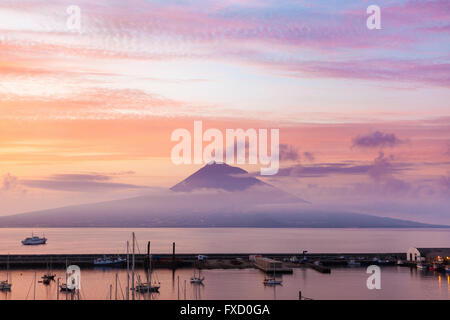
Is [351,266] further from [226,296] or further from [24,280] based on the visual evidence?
[24,280]

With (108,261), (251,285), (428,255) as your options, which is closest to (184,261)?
(108,261)

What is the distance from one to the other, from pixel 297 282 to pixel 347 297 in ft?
25.0

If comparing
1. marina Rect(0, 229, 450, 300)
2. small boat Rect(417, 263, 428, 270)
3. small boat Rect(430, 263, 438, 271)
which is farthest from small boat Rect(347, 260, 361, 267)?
small boat Rect(430, 263, 438, 271)

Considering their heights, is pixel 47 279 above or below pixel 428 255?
below

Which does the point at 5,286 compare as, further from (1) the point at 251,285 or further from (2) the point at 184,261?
(2) the point at 184,261

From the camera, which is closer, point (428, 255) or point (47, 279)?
point (47, 279)

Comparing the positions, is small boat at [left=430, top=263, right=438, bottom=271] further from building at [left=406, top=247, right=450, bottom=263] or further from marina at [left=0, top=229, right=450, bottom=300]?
building at [left=406, top=247, right=450, bottom=263]

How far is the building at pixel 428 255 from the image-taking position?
191 feet

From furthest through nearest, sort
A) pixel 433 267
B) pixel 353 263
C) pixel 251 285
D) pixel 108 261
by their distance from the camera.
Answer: pixel 353 263 → pixel 108 261 → pixel 433 267 → pixel 251 285

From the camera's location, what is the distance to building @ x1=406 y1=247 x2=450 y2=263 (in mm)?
58131

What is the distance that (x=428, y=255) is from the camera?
2361 inches

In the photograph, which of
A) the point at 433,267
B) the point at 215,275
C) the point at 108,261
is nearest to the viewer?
the point at 215,275
